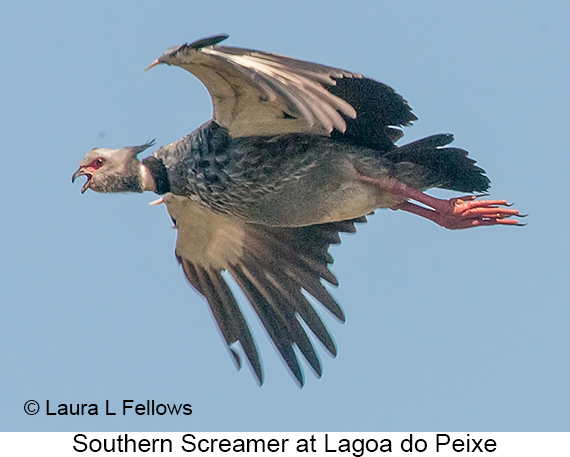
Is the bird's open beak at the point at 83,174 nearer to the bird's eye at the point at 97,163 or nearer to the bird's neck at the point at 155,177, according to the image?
the bird's eye at the point at 97,163

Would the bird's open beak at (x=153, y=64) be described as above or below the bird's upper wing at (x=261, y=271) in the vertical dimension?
above

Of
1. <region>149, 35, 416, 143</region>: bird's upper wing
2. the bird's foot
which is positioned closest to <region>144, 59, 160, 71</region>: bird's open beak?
<region>149, 35, 416, 143</region>: bird's upper wing

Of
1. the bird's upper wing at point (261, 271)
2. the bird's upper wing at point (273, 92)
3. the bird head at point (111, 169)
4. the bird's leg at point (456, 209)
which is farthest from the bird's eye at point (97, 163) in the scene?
the bird's leg at point (456, 209)

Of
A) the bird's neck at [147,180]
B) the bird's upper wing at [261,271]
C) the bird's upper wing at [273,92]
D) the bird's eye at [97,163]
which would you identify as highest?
the bird's upper wing at [273,92]

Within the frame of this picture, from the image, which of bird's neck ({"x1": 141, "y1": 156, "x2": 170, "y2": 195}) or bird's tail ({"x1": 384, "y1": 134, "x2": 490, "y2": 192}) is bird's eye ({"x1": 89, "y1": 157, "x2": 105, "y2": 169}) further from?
bird's tail ({"x1": 384, "y1": 134, "x2": 490, "y2": 192})

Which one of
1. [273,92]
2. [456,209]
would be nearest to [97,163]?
[273,92]
